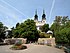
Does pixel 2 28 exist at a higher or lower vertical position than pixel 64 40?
higher

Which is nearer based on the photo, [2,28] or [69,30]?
[69,30]

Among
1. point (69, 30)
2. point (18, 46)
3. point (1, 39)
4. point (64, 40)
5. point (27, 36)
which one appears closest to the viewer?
point (18, 46)

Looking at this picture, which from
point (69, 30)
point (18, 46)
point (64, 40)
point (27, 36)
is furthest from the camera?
point (27, 36)

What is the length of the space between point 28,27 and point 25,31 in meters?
1.85

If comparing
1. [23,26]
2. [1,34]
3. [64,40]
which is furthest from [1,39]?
[64,40]

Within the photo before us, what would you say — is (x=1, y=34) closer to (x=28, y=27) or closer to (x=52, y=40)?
(x=28, y=27)

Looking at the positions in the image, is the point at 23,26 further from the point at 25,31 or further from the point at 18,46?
the point at 18,46

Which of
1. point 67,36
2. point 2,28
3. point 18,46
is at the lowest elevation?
Result: point 18,46

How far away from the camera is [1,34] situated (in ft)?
170

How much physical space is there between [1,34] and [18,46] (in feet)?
74.8

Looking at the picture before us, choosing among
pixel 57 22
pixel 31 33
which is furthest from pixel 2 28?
pixel 57 22

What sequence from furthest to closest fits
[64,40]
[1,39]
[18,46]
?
[1,39] → [64,40] → [18,46]

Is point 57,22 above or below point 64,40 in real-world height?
above

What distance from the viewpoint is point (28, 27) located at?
168 feet
